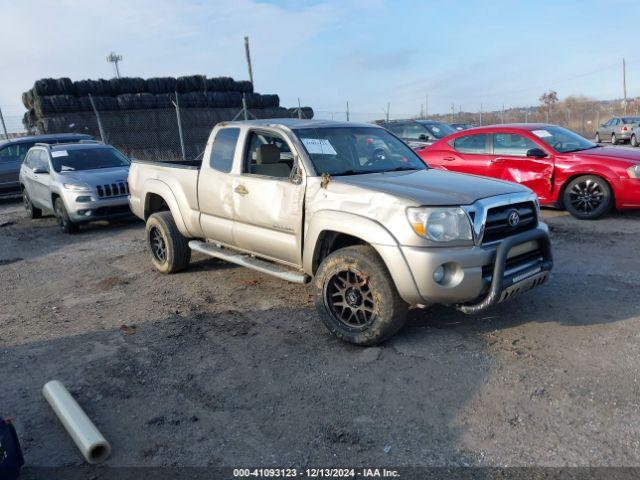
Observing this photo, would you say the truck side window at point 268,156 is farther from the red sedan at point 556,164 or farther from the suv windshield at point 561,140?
the suv windshield at point 561,140

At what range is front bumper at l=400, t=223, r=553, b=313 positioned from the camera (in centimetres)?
346

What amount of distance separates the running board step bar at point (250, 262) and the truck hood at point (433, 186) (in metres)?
0.93

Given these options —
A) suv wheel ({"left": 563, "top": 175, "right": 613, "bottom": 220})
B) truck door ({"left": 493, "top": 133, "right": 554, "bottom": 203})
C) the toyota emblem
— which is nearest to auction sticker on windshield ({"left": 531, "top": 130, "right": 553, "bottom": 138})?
truck door ({"left": 493, "top": 133, "right": 554, "bottom": 203})

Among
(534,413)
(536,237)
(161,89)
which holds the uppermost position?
(161,89)

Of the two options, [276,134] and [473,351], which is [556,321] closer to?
[473,351]

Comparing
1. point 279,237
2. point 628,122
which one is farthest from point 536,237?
point 628,122

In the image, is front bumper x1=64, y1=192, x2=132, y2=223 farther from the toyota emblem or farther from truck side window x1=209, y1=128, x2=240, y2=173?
the toyota emblem

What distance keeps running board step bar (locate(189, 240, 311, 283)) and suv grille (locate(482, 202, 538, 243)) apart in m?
1.59

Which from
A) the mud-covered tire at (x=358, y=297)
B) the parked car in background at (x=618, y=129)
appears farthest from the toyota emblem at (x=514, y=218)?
the parked car in background at (x=618, y=129)

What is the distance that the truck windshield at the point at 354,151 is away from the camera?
4473mm

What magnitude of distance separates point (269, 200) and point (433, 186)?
4.86 feet

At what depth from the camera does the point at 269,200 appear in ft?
14.9

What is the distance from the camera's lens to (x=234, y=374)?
3.63 m

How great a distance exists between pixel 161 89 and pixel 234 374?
19746mm
